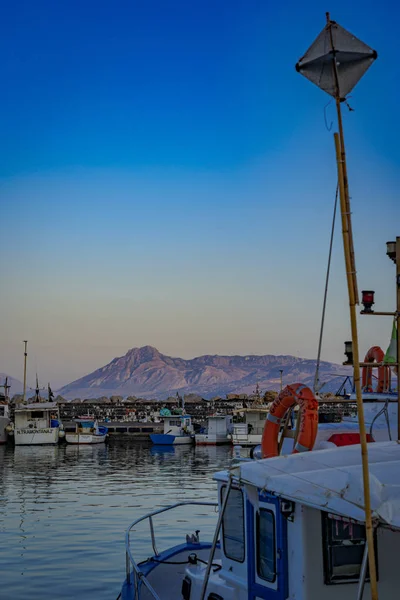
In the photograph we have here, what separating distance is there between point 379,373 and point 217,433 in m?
49.8

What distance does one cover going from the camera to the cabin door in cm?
796

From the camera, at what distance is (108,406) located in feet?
273

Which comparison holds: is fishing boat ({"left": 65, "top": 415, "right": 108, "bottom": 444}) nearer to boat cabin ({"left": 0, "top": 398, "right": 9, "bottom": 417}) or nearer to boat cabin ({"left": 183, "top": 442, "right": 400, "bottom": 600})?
boat cabin ({"left": 0, "top": 398, "right": 9, "bottom": 417})

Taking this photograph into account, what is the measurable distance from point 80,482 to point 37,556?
1772cm

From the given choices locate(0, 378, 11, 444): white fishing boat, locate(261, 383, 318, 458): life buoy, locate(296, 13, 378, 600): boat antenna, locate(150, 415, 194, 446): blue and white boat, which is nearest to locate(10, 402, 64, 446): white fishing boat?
locate(0, 378, 11, 444): white fishing boat

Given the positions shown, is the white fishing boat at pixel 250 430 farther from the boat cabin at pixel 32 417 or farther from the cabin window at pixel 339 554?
the cabin window at pixel 339 554

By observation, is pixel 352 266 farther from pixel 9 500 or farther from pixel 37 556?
pixel 9 500

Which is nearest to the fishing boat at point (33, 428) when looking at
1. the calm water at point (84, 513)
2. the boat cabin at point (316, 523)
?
the calm water at point (84, 513)

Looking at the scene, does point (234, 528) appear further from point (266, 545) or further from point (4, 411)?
point (4, 411)

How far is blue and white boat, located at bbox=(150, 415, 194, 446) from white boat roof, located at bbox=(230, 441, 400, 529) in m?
56.2

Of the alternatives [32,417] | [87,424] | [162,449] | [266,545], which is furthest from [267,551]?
[87,424]

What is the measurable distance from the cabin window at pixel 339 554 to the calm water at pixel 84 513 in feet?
33.0

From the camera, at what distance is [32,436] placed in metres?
61.7

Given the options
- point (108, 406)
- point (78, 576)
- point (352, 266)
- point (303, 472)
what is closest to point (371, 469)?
point (303, 472)
